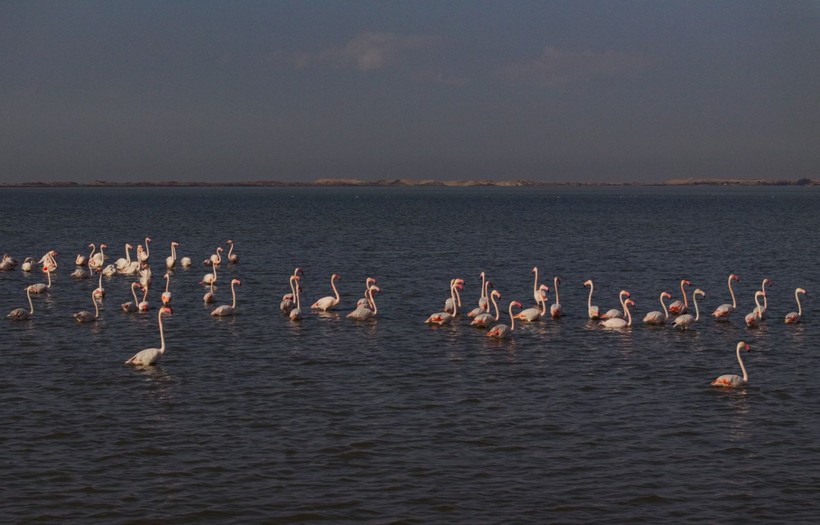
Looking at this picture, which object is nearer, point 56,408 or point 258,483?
point 258,483

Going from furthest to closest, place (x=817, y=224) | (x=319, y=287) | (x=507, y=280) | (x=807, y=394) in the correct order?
(x=817, y=224) → (x=507, y=280) → (x=319, y=287) → (x=807, y=394)

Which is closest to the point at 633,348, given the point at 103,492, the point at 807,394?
the point at 807,394

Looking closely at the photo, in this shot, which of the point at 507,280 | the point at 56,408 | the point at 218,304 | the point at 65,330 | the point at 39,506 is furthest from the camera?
the point at 507,280

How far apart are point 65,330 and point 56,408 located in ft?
34.8

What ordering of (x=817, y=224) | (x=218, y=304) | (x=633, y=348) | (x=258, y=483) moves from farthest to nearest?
(x=817, y=224), (x=218, y=304), (x=633, y=348), (x=258, y=483)

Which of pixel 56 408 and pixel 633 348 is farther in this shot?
pixel 633 348

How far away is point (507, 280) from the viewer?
151ft

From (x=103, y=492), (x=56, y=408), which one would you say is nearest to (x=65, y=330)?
(x=56, y=408)

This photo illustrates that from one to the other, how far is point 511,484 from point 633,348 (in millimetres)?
12448

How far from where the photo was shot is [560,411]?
2106cm

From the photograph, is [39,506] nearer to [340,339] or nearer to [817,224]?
[340,339]

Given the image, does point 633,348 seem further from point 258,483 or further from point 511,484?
point 258,483

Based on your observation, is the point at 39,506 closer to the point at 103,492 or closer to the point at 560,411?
the point at 103,492

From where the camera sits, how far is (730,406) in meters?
21.4
